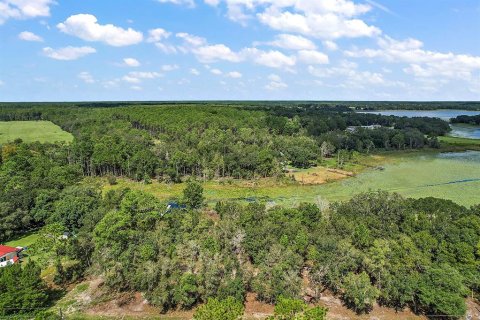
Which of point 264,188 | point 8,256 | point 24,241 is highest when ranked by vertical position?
point 8,256

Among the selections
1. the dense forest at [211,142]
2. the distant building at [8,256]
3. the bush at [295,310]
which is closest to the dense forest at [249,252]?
the bush at [295,310]

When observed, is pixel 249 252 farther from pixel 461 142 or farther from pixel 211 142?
pixel 461 142

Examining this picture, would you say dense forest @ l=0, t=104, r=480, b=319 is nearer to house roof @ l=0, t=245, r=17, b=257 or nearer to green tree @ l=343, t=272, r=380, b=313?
green tree @ l=343, t=272, r=380, b=313

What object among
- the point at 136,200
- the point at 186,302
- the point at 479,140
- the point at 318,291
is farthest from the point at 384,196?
the point at 479,140

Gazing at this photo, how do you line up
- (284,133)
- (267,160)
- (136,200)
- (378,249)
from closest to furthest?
(378,249) < (136,200) < (267,160) < (284,133)

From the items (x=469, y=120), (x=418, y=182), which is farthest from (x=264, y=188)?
(x=469, y=120)

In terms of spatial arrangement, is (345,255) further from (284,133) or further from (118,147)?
(284,133)
